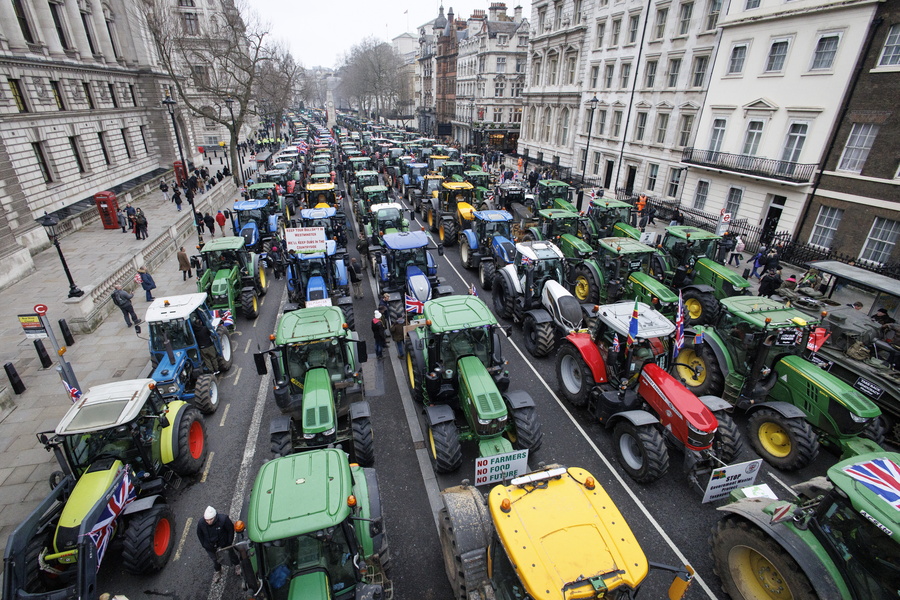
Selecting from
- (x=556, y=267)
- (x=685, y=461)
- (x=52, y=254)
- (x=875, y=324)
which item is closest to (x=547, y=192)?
(x=556, y=267)

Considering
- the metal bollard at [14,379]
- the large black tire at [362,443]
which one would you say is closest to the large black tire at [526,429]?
the large black tire at [362,443]

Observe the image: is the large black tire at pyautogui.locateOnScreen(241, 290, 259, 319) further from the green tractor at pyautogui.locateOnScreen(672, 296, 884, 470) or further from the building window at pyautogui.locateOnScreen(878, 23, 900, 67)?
the building window at pyautogui.locateOnScreen(878, 23, 900, 67)

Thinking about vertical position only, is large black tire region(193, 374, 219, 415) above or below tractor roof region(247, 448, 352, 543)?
below

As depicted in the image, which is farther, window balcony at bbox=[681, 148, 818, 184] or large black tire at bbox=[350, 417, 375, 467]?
window balcony at bbox=[681, 148, 818, 184]

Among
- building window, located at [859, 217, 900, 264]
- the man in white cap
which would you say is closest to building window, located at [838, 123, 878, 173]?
building window, located at [859, 217, 900, 264]

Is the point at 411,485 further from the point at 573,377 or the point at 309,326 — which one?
the point at 573,377

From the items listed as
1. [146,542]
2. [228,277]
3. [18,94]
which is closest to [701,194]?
[228,277]

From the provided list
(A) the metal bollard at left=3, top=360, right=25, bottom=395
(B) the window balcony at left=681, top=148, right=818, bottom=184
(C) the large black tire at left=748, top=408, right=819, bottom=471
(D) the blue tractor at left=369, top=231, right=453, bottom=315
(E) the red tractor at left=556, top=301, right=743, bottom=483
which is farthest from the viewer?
(B) the window balcony at left=681, top=148, right=818, bottom=184

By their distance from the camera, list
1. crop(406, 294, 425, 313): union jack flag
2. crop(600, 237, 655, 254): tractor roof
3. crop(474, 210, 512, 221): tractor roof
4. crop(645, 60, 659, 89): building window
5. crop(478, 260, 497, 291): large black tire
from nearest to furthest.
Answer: crop(406, 294, 425, 313): union jack flag
crop(600, 237, 655, 254): tractor roof
crop(478, 260, 497, 291): large black tire
crop(474, 210, 512, 221): tractor roof
crop(645, 60, 659, 89): building window
